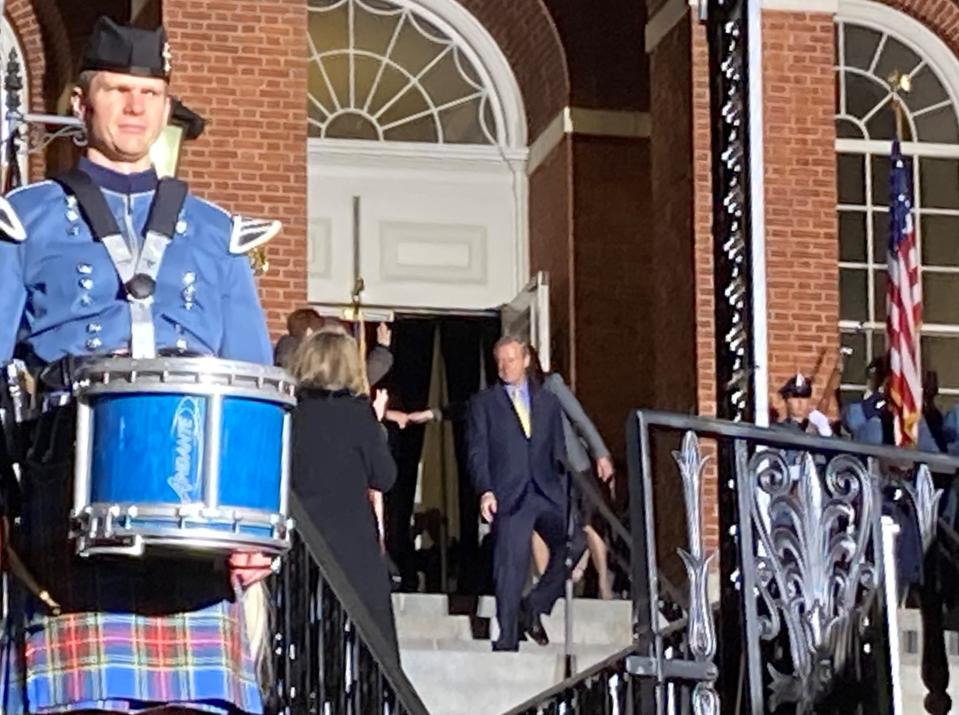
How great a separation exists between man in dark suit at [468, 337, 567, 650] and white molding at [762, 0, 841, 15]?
4619 millimetres

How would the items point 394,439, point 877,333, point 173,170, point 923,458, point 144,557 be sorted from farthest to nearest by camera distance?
point 877,333, point 394,439, point 173,170, point 923,458, point 144,557

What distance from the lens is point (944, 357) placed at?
2027cm

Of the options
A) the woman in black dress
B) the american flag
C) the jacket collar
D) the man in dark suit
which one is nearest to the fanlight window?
the american flag

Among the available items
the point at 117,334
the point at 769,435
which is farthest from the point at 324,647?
the point at 117,334

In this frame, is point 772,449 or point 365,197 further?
point 365,197

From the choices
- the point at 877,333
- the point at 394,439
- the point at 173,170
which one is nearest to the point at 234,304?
the point at 173,170

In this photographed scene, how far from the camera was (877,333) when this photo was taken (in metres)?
20.2

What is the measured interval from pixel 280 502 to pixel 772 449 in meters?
2.52

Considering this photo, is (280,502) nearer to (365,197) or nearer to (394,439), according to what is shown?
(394,439)

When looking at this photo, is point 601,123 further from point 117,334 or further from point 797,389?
point 117,334

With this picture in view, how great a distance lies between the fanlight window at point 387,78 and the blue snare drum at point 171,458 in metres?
14.1

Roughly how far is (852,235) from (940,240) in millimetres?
639

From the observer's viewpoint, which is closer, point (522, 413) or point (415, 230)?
point (522, 413)

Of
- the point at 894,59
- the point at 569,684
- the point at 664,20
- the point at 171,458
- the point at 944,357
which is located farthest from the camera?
the point at 894,59
